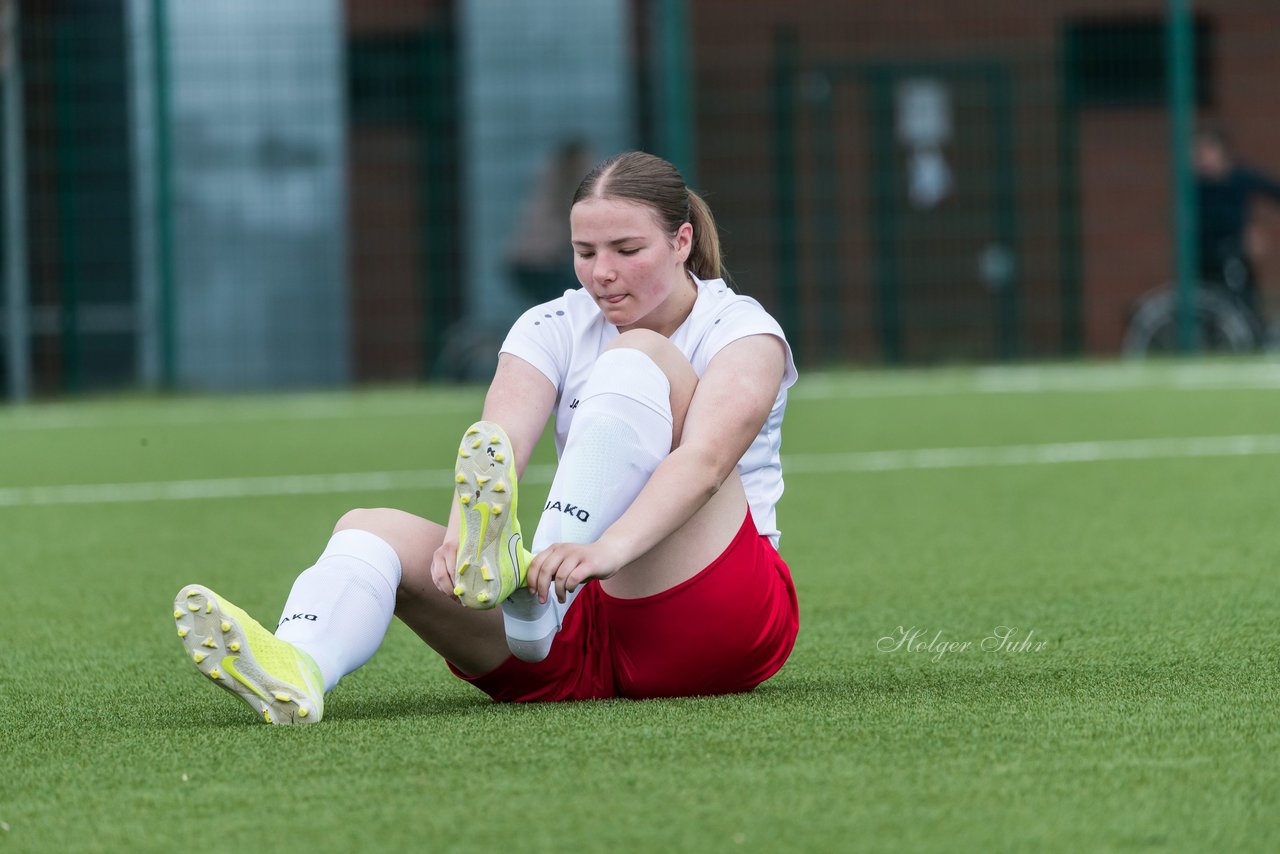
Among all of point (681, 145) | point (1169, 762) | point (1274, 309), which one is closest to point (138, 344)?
point (681, 145)

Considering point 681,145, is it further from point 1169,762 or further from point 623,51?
point 1169,762

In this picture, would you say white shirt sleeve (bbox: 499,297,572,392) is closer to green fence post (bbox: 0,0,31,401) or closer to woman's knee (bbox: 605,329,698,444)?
woman's knee (bbox: 605,329,698,444)

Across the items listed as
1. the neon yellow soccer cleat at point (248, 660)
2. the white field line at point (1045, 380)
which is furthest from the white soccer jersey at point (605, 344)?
the white field line at point (1045, 380)

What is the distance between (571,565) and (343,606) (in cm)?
36

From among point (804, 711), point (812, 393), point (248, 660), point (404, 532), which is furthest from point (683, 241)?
A: point (812, 393)

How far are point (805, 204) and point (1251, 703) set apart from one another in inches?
398

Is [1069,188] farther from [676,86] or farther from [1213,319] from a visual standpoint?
[676,86]

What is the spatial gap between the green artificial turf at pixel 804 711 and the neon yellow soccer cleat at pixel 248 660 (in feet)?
0.18

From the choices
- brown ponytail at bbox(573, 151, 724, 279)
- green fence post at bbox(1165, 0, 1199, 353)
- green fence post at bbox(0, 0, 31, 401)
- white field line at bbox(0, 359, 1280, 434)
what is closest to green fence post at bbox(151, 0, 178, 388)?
white field line at bbox(0, 359, 1280, 434)

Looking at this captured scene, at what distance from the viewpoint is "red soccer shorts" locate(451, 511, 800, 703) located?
2.87m

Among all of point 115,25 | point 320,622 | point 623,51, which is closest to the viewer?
point 320,622

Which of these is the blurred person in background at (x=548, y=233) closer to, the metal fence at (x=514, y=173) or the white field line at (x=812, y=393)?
the metal fence at (x=514, y=173)

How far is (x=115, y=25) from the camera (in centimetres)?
1180

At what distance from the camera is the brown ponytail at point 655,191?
120 inches
